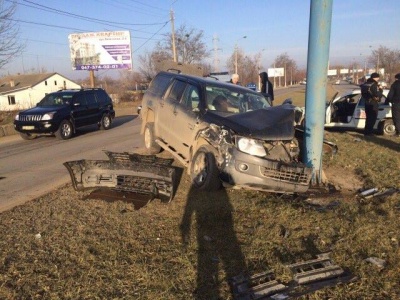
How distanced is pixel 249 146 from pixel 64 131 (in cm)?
968

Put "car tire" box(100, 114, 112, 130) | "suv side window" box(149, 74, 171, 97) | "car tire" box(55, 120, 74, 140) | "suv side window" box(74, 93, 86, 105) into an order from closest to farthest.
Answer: "suv side window" box(149, 74, 171, 97)
"car tire" box(55, 120, 74, 140)
"suv side window" box(74, 93, 86, 105)
"car tire" box(100, 114, 112, 130)

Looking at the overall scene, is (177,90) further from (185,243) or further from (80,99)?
(80,99)

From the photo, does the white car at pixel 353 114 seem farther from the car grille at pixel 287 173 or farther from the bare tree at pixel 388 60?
the bare tree at pixel 388 60

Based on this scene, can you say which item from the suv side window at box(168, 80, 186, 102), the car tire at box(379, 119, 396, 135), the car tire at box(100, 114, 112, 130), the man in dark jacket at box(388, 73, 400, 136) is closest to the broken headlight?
the suv side window at box(168, 80, 186, 102)

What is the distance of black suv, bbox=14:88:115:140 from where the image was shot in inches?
502

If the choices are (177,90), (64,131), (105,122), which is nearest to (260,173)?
(177,90)

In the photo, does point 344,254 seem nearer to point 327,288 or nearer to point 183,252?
point 327,288

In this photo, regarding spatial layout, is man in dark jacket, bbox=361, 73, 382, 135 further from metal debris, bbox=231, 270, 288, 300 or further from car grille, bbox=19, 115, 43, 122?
car grille, bbox=19, 115, 43, 122

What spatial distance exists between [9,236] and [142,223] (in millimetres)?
1543

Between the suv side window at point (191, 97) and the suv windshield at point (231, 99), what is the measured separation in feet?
0.68

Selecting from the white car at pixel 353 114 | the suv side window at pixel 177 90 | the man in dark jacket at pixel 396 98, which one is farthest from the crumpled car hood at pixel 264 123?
the white car at pixel 353 114

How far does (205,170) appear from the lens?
5707 mm

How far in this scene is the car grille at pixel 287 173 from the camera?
5258 mm

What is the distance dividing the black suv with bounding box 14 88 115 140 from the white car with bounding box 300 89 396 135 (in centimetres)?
902
